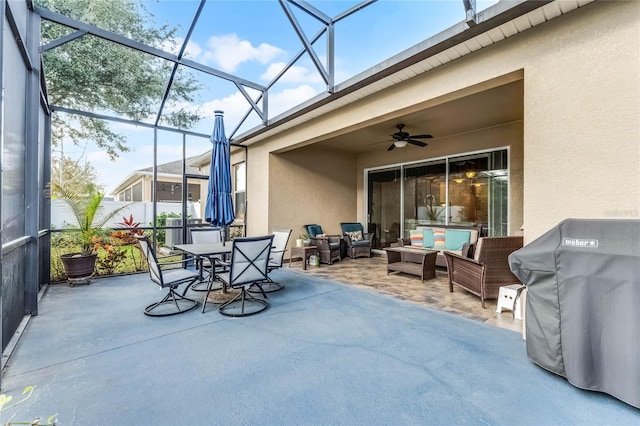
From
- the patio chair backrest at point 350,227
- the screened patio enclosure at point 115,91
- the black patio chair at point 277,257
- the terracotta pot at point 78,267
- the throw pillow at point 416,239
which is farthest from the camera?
the patio chair backrest at point 350,227

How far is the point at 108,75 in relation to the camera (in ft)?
23.1

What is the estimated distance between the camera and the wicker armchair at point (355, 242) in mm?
7918

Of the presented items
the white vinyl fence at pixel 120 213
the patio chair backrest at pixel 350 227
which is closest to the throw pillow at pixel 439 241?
the patio chair backrest at pixel 350 227

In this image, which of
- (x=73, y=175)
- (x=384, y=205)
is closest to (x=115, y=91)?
(x=73, y=175)

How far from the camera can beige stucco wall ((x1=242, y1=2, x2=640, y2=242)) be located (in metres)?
2.34

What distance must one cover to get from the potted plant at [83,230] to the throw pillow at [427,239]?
6.63m

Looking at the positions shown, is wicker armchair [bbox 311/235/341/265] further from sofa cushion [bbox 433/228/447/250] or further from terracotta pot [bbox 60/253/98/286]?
terracotta pot [bbox 60/253/98/286]

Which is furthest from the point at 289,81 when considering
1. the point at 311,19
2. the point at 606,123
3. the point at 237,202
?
the point at 606,123

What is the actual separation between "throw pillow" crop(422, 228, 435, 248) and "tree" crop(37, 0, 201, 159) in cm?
683

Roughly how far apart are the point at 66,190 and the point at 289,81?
4.67 m

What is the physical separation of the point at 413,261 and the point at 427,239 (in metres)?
0.86

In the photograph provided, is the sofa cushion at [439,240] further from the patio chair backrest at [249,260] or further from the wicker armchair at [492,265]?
the patio chair backrest at [249,260]

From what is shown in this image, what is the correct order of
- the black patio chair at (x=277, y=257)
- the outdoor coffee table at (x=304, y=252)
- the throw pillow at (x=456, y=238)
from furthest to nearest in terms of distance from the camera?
the outdoor coffee table at (x=304, y=252)
the throw pillow at (x=456, y=238)
the black patio chair at (x=277, y=257)

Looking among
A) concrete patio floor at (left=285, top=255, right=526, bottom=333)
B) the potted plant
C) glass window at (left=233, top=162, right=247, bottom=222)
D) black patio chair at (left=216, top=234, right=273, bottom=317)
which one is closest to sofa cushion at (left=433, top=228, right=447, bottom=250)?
concrete patio floor at (left=285, top=255, right=526, bottom=333)
